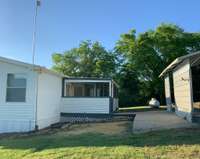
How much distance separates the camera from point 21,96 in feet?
41.0

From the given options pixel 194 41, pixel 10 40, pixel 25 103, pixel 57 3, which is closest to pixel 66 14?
pixel 57 3

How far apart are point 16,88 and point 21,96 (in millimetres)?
455

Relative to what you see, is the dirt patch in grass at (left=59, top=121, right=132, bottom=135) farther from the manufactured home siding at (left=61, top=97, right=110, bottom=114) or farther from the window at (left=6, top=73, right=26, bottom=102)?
the manufactured home siding at (left=61, top=97, right=110, bottom=114)

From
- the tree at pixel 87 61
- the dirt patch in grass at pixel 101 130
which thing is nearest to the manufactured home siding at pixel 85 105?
the dirt patch in grass at pixel 101 130

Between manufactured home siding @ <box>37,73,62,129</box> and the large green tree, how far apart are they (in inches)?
631

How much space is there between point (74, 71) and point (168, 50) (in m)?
12.4

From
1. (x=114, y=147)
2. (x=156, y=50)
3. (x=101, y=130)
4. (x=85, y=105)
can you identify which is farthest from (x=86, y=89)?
(x=114, y=147)

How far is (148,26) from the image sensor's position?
32.3 m

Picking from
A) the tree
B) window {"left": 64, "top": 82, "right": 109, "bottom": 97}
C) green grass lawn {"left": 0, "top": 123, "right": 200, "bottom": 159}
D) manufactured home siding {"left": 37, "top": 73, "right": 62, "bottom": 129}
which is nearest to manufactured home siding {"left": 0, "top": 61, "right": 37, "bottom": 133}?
manufactured home siding {"left": 37, "top": 73, "right": 62, "bottom": 129}

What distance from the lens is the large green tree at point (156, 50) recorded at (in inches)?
1147

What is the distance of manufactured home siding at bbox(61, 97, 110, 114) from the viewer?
15742 mm

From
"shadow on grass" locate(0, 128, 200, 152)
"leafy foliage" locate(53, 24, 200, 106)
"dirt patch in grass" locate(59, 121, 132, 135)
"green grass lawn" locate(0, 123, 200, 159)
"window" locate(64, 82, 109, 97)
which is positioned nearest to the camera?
"green grass lawn" locate(0, 123, 200, 159)

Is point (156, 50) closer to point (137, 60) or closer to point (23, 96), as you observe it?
point (137, 60)

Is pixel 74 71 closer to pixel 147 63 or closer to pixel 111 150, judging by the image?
pixel 147 63
